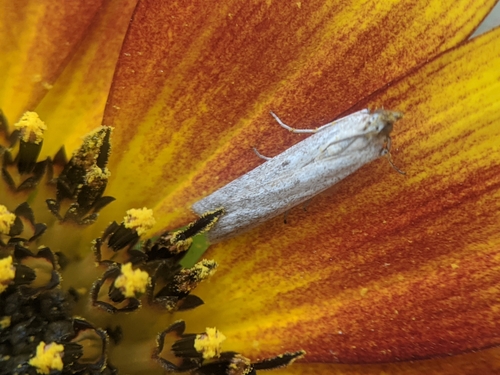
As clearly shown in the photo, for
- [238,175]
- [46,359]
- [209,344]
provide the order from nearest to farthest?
[46,359] < [209,344] < [238,175]

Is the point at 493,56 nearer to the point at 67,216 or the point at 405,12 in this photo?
the point at 405,12

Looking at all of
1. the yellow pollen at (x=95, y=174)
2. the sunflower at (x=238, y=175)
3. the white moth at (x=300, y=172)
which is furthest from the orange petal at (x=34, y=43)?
the white moth at (x=300, y=172)

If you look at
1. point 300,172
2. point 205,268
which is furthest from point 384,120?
point 205,268

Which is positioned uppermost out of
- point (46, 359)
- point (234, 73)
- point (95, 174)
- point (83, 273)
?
point (234, 73)

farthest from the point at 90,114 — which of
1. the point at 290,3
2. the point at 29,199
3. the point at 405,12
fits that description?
the point at 405,12

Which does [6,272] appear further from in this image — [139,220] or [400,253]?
[400,253]

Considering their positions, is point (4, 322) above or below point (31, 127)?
below

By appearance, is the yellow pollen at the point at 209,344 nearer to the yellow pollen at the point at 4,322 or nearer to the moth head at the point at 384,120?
the yellow pollen at the point at 4,322
